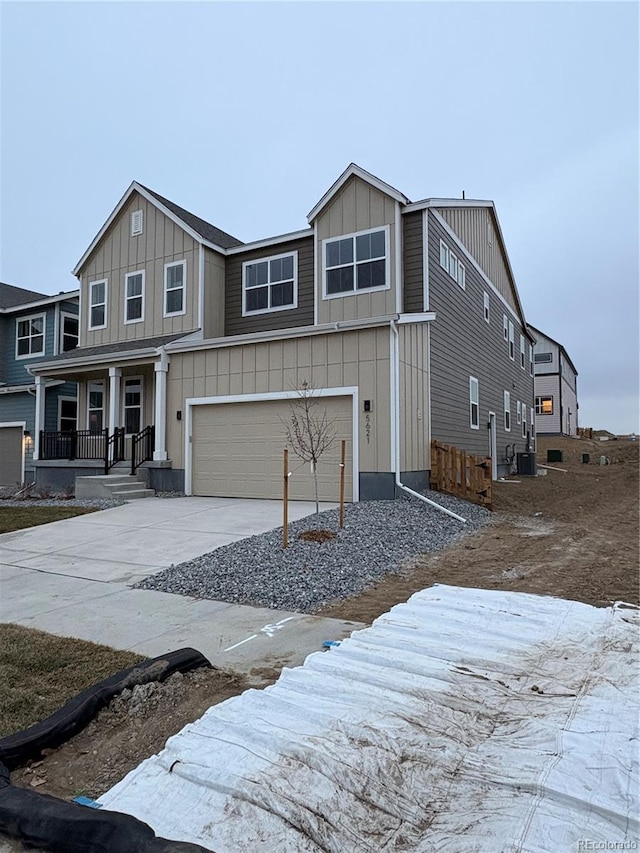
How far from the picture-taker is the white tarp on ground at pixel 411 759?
6.36 ft

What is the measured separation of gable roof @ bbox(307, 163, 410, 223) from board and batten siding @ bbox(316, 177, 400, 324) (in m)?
0.10

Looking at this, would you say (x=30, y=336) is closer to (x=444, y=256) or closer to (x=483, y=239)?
(x=444, y=256)

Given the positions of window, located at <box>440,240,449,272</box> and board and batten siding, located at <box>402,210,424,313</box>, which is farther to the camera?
window, located at <box>440,240,449,272</box>

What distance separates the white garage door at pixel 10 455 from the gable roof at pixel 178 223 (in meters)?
6.50

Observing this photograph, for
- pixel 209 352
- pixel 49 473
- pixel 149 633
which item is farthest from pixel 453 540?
pixel 49 473

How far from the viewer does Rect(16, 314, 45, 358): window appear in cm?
1966

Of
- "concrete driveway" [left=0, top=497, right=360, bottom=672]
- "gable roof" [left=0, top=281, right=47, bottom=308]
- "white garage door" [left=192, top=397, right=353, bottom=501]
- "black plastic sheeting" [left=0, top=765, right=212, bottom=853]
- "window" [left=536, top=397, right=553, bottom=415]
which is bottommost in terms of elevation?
"concrete driveway" [left=0, top=497, right=360, bottom=672]

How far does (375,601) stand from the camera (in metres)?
5.21

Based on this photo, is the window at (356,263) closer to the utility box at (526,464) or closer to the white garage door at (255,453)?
the white garage door at (255,453)

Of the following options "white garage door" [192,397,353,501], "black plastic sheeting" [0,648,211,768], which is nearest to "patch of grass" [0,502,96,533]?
"white garage door" [192,397,353,501]

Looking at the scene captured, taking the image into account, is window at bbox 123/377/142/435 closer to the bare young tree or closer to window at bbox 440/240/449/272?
the bare young tree

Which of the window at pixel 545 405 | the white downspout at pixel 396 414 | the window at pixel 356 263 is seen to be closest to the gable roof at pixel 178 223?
the window at pixel 356 263

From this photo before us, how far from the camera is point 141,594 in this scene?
18.6 feet

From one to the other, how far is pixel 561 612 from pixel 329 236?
11.2m
